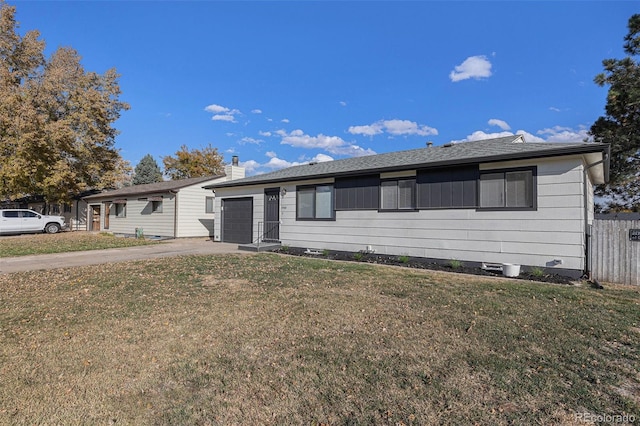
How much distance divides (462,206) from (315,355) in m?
6.95

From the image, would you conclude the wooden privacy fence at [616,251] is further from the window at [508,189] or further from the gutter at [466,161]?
the gutter at [466,161]

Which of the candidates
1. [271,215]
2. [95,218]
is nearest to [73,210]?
[95,218]

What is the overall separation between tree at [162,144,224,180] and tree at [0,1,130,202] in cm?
1335

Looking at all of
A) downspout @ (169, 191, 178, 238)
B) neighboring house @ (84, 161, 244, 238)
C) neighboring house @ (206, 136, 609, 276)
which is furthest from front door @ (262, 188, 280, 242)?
downspout @ (169, 191, 178, 238)

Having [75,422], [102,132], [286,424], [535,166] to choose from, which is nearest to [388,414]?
[286,424]

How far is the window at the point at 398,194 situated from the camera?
32.3ft

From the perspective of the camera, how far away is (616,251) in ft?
23.9

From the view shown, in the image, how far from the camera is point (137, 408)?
2480 millimetres

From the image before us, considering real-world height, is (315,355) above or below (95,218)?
below

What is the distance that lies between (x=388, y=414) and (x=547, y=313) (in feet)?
11.6

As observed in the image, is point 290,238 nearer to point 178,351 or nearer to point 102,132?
point 178,351

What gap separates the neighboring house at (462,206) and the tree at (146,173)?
3736cm

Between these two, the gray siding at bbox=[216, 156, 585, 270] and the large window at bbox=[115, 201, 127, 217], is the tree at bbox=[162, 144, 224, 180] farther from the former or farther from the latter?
the gray siding at bbox=[216, 156, 585, 270]

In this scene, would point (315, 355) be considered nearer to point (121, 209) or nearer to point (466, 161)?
point (466, 161)
